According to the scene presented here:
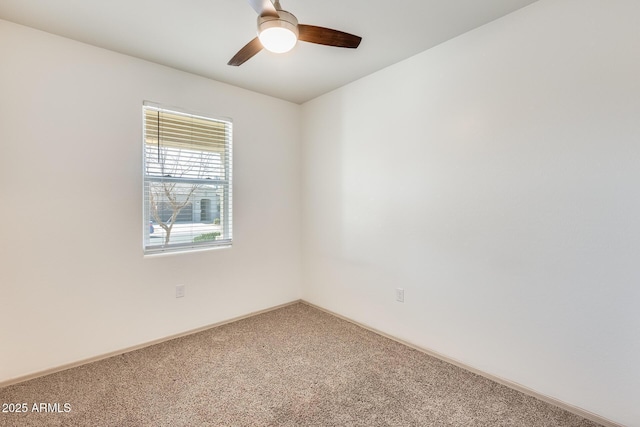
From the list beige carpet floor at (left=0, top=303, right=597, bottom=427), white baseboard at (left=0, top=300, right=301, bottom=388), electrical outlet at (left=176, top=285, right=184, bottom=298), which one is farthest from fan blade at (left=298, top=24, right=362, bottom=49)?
white baseboard at (left=0, top=300, right=301, bottom=388)

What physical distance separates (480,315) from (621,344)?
0.73 meters

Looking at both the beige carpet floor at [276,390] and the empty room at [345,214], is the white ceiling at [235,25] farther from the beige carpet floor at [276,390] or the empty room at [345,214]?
the beige carpet floor at [276,390]

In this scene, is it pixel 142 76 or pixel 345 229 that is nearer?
pixel 142 76

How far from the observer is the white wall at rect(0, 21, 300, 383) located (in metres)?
2.06

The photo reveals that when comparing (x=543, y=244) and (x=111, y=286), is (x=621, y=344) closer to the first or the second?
(x=543, y=244)

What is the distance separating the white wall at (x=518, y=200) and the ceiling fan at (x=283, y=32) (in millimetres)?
1098

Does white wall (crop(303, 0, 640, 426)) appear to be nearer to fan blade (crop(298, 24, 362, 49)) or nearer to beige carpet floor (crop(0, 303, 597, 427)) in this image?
beige carpet floor (crop(0, 303, 597, 427))

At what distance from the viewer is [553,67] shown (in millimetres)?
1806

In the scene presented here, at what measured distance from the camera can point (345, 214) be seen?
10.5 ft

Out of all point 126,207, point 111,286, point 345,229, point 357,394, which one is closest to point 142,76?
point 126,207

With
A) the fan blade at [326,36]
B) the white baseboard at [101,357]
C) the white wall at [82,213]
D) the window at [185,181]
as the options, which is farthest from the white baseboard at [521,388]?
the fan blade at [326,36]

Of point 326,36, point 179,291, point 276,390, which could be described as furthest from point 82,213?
point 326,36

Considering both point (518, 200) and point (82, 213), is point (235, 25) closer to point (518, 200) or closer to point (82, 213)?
point (82, 213)

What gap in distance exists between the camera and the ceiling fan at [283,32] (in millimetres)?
1431
